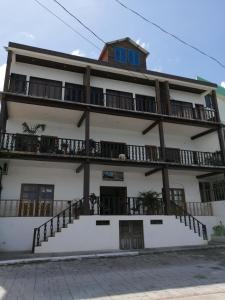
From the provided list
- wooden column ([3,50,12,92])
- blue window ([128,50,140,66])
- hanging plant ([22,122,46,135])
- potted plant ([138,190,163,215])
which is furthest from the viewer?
blue window ([128,50,140,66])

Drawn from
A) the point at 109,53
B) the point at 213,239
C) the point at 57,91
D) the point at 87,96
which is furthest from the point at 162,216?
the point at 109,53

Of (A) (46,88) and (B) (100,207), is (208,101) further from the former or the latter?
(A) (46,88)

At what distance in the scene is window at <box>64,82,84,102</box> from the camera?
49.7 feet

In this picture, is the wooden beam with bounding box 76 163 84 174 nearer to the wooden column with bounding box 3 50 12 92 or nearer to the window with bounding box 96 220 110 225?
the window with bounding box 96 220 110 225

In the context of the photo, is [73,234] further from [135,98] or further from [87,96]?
[135,98]

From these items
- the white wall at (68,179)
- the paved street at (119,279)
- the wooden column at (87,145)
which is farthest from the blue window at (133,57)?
the paved street at (119,279)

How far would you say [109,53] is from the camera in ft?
56.2

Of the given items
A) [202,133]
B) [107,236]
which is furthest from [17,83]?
[202,133]

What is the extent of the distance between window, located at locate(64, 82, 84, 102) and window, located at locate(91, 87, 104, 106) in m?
0.73

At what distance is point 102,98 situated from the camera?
16.0 metres

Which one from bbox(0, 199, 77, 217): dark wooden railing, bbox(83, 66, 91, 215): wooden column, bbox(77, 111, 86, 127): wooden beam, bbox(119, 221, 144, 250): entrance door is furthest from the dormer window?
bbox(119, 221, 144, 250): entrance door

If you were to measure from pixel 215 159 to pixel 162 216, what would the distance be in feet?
18.9

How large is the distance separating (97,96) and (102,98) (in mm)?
351

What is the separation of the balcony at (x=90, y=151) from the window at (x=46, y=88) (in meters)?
2.72
